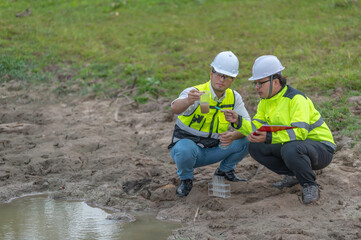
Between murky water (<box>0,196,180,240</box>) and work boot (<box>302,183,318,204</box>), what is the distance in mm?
1196

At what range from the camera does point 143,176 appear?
5.78 meters

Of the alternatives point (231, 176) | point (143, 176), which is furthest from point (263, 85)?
point (143, 176)

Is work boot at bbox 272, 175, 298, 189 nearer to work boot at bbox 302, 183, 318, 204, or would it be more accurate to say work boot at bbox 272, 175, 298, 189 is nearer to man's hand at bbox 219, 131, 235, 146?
work boot at bbox 302, 183, 318, 204

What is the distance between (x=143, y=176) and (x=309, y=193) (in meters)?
1.99

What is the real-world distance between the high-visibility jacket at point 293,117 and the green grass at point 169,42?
5.66ft

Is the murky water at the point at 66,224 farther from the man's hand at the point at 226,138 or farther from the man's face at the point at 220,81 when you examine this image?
the man's face at the point at 220,81

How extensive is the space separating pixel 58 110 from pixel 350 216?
537 cm

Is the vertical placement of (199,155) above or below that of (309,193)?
above

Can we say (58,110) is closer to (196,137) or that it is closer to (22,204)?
(22,204)

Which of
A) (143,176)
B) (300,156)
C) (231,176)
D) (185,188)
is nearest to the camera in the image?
(300,156)

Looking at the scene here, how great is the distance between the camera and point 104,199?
5.28 m

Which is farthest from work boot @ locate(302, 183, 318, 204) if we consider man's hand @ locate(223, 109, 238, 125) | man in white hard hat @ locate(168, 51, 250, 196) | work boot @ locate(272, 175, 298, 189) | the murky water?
the murky water

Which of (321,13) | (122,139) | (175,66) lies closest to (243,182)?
(122,139)

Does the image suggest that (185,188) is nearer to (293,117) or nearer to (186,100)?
(186,100)
